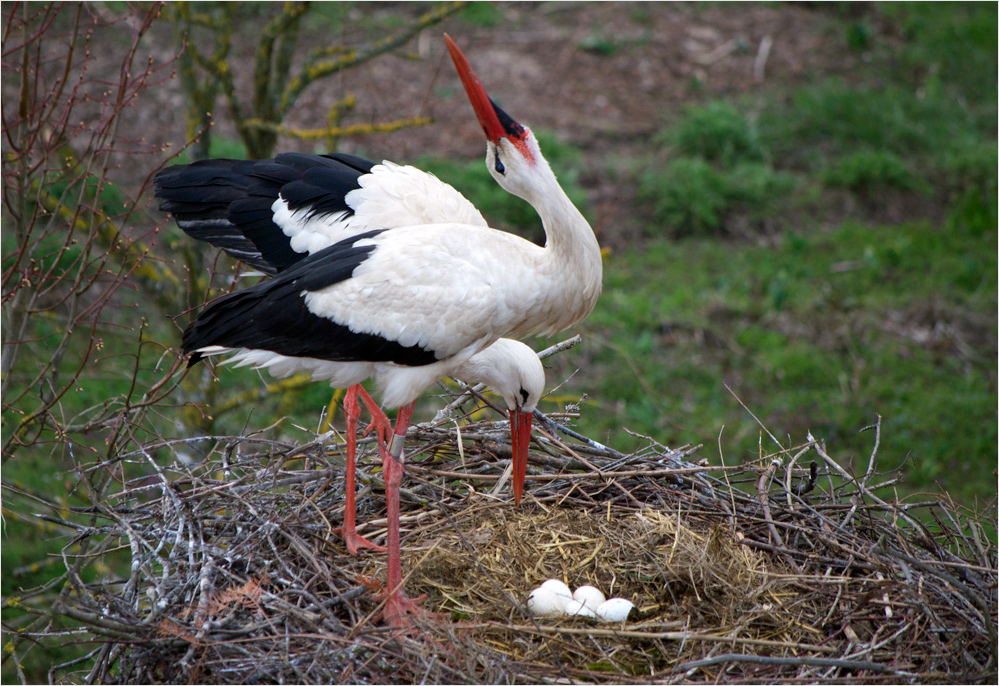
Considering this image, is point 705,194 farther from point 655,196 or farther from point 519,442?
point 519,442

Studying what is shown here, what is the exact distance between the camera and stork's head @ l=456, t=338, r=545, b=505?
398 cm

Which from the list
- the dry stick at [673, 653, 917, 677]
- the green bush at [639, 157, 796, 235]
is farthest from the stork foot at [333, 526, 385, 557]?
the green bush at [639, 157, 796, 235]

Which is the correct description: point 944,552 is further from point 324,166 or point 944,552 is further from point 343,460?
point 324,166

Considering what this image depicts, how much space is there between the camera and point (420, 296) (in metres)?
3.63

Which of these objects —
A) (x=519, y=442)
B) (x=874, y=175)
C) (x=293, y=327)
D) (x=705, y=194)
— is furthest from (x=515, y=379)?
(x=874, y=175)

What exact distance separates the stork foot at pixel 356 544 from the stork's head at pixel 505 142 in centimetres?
173

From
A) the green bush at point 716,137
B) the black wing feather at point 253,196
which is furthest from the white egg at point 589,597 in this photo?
the green bush at point 716,137

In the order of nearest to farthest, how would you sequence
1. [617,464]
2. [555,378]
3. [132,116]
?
[617,464] → [555,378] → [132,116]

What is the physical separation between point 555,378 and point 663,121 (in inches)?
165

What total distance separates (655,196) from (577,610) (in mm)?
6364

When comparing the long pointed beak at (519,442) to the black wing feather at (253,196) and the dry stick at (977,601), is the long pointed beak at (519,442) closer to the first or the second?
the black wing feather at (253,196)

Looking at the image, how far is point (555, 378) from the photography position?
25.2 feet

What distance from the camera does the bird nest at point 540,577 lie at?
3377 millimetres

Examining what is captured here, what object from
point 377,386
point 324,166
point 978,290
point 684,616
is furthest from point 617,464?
→ point 978,290
